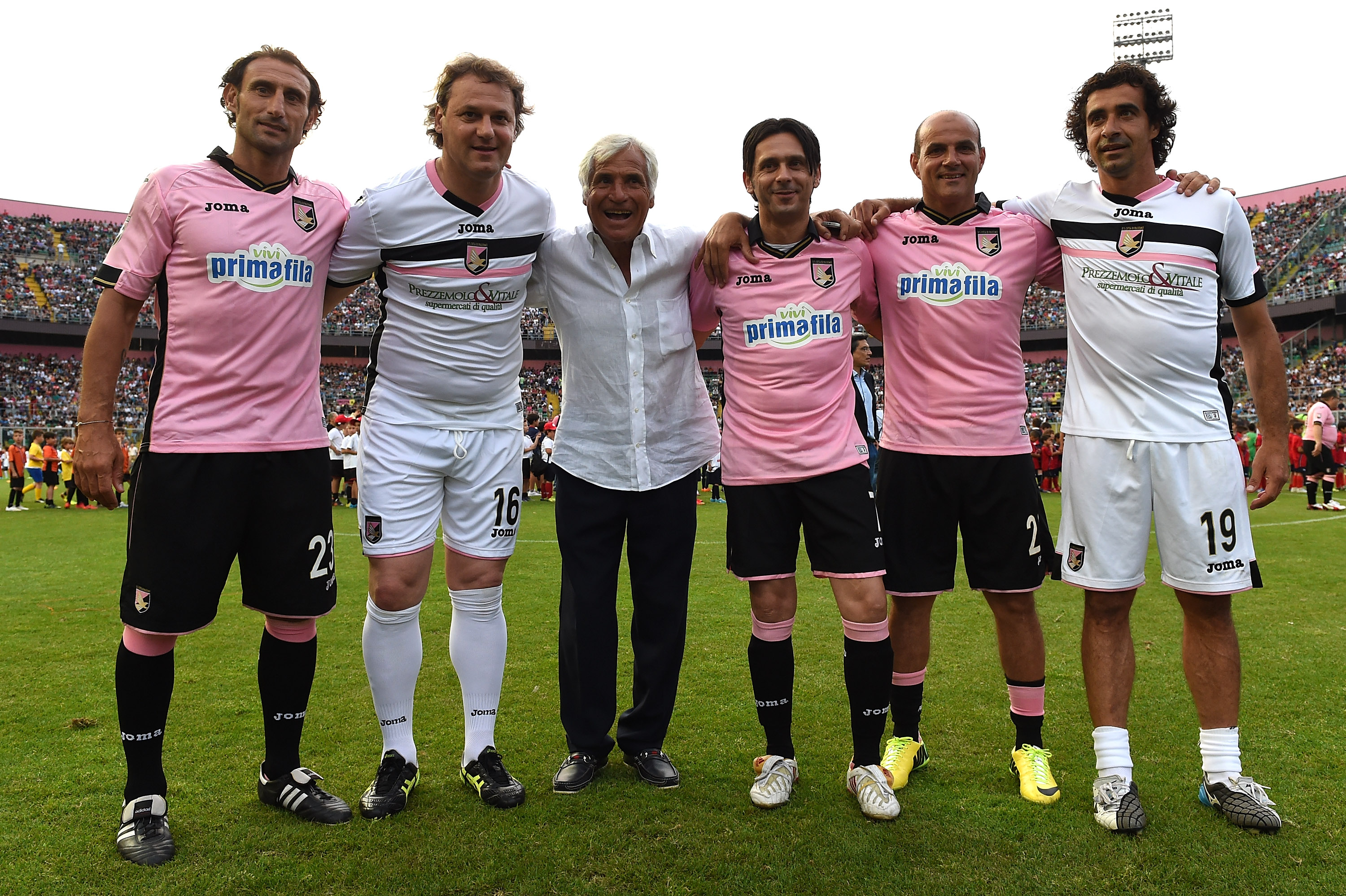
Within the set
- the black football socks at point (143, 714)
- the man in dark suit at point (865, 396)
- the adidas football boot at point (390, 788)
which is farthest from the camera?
the man in dark suit at point (865, 396)

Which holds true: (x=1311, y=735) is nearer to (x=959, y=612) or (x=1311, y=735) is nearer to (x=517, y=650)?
(x=959, y=612)

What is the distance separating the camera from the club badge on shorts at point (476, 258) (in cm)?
342

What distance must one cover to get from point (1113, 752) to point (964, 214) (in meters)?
2.18

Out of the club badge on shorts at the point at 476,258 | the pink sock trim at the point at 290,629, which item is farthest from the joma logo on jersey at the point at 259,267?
the pink sock trim at the point at 290,629

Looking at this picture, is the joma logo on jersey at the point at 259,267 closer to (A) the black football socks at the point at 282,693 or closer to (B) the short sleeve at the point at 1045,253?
(A) the black football socks at the point at 282,693

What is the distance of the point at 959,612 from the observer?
6664 mm

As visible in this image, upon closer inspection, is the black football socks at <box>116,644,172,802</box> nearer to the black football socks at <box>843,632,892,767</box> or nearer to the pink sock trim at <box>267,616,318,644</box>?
the pink sock trim at <box>267,616,318,644</box>

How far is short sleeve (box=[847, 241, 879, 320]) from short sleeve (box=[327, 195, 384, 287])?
6.22 feet

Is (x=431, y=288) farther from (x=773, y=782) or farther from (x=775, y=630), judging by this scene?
(x=773, y=782)

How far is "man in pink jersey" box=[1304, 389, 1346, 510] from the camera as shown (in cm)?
1495

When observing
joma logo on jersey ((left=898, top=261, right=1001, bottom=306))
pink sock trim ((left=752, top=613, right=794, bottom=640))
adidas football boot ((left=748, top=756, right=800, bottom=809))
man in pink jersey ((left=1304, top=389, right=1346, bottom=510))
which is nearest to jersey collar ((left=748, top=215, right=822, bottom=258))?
joma logo on jersey ((left=898, top=261, right=1001, bottom=306))

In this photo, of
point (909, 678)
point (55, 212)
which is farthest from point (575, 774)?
point (55, 212)

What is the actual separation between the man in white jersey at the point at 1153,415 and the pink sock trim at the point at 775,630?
3.64ft

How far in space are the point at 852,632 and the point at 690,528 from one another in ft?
2.65
